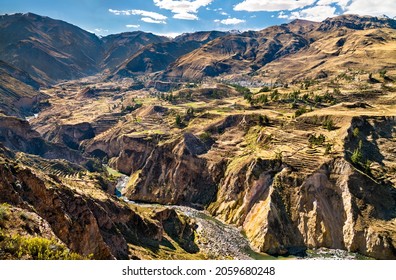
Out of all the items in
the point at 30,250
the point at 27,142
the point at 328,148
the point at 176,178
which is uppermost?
the point at 30,250

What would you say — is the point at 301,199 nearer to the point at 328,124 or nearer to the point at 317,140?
the point at 317,140

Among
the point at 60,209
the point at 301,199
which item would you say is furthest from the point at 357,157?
the point at 60,209

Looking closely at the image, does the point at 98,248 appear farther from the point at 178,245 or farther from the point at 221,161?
the point at 221,161

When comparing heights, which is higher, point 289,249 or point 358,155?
point 358,155

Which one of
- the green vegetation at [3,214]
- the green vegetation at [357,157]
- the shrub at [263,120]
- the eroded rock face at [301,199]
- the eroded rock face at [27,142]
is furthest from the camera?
the eroded rock face at [27,142]

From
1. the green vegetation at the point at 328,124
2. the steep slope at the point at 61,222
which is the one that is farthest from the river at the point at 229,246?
the green vegetation at the point at 328,124

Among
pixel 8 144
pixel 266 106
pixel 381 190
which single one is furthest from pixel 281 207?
pixel 8 144

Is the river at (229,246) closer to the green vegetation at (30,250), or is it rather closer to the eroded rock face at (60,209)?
the eroded rock face at (60,209)

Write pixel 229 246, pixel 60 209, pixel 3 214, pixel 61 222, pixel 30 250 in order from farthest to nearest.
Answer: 1. pixel 229 246
2. pixel 60 209
3. pixel 61 222
4. pixel 3 214
5. pixel 30 250
